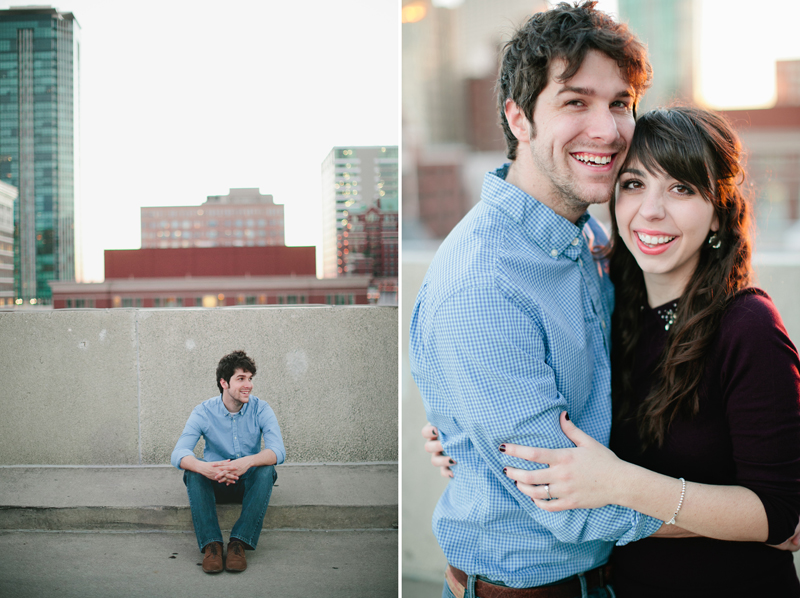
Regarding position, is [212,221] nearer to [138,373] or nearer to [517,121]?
[138,373]

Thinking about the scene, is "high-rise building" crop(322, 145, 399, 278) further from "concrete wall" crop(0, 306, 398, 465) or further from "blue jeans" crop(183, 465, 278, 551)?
"blue jeans" crop(183, 465, 278, 551)

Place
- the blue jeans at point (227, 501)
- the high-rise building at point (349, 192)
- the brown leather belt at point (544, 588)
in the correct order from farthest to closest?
the high-rise building at point (349, 192) → the blue jeans at point (227, 501) → the brown leather belt at point (544, 588)

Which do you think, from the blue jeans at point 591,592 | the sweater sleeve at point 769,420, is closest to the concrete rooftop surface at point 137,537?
the blue jeans at point 591,592

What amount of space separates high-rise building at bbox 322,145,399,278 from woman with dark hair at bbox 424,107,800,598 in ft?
2.34

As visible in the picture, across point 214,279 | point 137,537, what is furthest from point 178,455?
point 214,279

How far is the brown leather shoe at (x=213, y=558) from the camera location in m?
1.71

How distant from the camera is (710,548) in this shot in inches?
50.2

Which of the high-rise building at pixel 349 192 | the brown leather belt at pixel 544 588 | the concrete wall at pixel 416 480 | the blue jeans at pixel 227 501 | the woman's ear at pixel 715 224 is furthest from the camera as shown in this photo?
the concrete wall at pixel 416 480

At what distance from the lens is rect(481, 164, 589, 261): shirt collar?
132 cm

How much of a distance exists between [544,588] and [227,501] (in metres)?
0.93

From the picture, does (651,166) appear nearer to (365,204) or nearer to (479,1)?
(365,204)

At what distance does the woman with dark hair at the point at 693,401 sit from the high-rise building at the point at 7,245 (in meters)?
1.52

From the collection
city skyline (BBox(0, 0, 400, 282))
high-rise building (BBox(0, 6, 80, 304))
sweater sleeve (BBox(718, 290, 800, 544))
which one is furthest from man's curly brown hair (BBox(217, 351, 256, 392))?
sweater sleeve (BBox(718, 290, 800, 544))

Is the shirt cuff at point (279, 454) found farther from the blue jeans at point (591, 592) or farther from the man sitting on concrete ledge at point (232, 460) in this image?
the blue jeans at point (591, 592)
